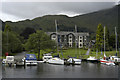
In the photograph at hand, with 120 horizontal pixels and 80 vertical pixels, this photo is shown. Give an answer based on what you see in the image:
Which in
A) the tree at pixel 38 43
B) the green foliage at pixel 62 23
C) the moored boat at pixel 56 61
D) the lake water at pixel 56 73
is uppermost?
the green foliage at pixel 62 23

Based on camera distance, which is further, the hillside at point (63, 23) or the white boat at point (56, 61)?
the hillside at point (63, 23)

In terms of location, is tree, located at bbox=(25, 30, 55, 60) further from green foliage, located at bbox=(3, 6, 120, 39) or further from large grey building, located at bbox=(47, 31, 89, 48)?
green foliage, located at bbox=(3, 6, 120, 39)

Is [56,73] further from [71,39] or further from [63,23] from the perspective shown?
[63,23]

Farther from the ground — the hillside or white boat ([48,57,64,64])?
the hillside

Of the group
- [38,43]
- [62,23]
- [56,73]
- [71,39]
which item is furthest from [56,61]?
[62,23]

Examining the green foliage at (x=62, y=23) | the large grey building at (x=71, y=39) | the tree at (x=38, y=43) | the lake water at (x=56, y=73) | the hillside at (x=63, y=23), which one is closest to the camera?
the lake water at (x=56, y=73)

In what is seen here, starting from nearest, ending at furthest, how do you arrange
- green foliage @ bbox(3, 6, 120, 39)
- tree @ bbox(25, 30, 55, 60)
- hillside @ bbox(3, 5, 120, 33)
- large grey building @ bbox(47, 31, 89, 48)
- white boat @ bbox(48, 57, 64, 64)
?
white boat @ bbox(48, 57, 64, 64), tree @ bbox(25, 30, 55, 60), large grey building @ bbox(47, 31, 89, 48), hillside @ bbox(3, 5, 120, 33), green foliage @ bbox(3, 6, 120, 39)

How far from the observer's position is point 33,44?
60.4 m

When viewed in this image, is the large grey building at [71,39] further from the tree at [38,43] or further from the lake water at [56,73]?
the lake water at [56,73]

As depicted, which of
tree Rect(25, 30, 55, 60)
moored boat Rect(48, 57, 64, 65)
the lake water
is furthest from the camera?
tree Rect(25, 30, 55, 60)

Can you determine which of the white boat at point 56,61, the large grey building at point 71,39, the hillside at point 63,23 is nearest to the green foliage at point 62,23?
the hillside at point 63,23

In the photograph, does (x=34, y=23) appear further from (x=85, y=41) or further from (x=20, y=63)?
(x=20, y=63)

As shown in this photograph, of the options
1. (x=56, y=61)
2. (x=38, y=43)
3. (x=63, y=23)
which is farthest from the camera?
(x=63, y=23)

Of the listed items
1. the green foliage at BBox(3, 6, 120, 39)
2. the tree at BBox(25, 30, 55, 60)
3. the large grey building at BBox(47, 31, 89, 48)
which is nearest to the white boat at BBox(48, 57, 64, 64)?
the tree at BBox(25, 30, 55, 60)
